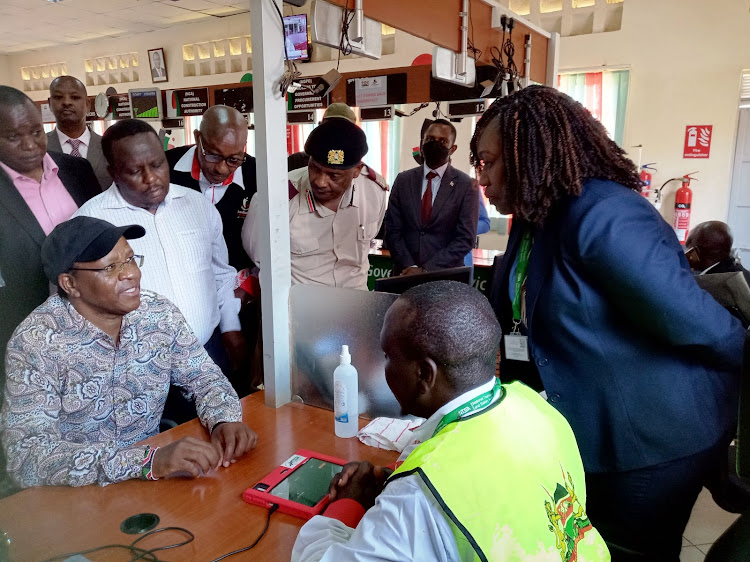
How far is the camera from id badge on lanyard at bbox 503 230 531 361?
4.50 feet

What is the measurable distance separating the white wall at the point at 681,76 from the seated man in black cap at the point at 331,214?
4232 mm

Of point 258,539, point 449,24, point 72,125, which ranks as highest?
point 449,24

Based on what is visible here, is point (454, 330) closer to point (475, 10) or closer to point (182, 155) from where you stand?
point (182, 155)

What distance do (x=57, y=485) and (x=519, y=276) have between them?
1170 mm

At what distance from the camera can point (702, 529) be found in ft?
→ 7.95

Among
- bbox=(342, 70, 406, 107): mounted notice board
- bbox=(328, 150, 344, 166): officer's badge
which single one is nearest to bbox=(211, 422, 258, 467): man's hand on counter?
bbox=(328, 150, 344, 166): officer's badge

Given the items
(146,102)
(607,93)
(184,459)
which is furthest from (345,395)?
(607,93)

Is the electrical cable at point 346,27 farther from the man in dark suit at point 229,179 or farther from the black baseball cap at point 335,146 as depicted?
the man in dark suit at point 229,179

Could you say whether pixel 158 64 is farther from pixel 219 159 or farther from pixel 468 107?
pixel 219 159

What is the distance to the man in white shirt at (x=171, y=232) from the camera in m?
1.69

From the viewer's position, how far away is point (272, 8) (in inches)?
58.3

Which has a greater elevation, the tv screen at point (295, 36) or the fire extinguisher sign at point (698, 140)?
the tv screen at point (295, 36)

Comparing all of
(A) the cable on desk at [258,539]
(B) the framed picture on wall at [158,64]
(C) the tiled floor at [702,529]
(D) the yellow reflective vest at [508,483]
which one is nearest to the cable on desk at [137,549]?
(A) the cable on desk at [258,539]

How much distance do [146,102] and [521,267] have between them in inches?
173
